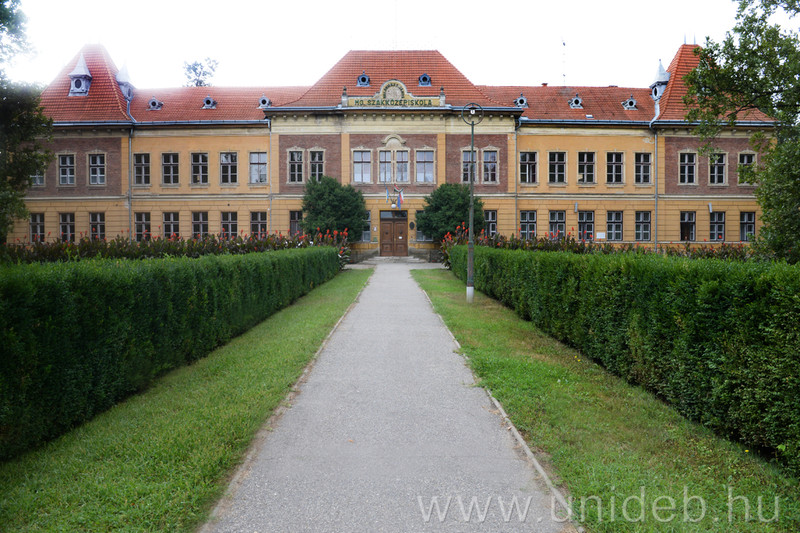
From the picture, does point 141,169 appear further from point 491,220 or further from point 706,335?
point 706,335

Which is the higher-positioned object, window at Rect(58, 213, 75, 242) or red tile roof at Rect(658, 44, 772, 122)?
red tile roof at Rect(658, 44, 772, 122)

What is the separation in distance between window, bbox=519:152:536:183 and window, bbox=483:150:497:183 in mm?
→ 2175

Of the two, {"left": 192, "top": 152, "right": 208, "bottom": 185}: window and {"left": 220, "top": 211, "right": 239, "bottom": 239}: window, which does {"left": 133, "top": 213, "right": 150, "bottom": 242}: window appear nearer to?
{"left": 192, "top": 152, "right": 208, "bottom": 185}: window

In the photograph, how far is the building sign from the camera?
1469 inches

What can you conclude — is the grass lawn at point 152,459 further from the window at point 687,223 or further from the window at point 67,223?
the window at point 687,223

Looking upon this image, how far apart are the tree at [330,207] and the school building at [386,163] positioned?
231 centimetres

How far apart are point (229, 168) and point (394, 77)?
1461 centimetres

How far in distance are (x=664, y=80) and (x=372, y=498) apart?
45.1 metres

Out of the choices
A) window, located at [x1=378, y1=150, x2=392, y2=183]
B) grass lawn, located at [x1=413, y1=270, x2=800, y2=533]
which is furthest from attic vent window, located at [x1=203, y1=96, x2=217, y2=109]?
grass lawn, located at [x1=413, y1=270, x2=800, y2=533]

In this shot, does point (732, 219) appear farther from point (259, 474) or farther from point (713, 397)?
point (259, 474)

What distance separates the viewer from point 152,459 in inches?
170

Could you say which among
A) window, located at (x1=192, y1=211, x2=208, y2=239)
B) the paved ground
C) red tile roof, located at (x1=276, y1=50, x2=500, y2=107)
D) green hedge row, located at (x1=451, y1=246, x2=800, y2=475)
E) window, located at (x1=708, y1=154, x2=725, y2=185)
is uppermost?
red tile roof, located at (x1=276, y1=50, x2=500, y2=107)

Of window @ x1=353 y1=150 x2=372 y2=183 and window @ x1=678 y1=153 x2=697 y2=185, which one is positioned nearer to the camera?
window @ x1=353 y1=150 x2=372 y2=183

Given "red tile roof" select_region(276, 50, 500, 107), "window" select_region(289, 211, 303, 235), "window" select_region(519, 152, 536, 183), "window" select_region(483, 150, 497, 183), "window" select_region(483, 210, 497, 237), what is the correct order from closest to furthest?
"red tile roof" select_region(276, 50, 500, 107) < "window" select_region(483, 150, 497, 183) < "window" select_region(483, 210, 497, 237) < "window" select_region(289, 211, 303, 235) < "window" select_region(519, 152, 536, 183)
